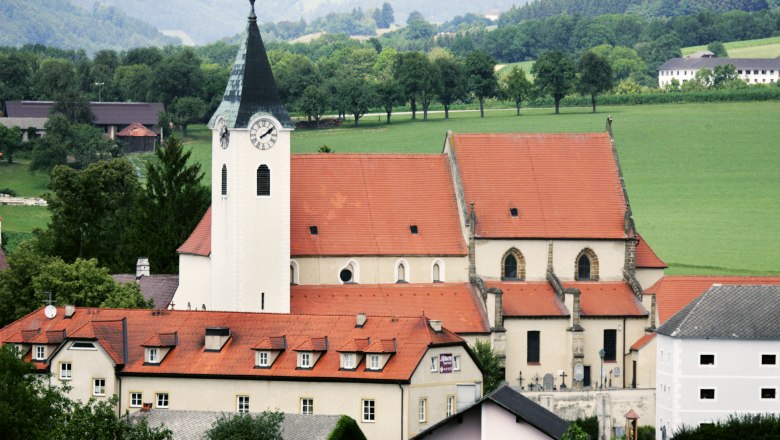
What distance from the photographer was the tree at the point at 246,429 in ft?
240

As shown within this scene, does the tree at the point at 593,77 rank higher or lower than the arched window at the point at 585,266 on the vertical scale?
higher

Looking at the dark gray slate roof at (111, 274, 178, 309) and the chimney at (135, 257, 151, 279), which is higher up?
the chimney at (135, 257, 151, 279)

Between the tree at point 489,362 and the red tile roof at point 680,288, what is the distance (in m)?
8.42

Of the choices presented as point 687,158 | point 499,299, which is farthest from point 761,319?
point 687,158

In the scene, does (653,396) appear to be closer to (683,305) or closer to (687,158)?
(683,305)

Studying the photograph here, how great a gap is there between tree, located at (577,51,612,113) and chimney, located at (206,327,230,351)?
374ft

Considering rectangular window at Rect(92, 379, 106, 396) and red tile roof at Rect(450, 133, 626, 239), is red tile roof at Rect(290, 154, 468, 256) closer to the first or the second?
red tile roof at Rect(450, 133, 626, 239)

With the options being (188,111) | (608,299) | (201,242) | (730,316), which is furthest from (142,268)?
(188,111)

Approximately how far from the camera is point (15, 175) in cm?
16925

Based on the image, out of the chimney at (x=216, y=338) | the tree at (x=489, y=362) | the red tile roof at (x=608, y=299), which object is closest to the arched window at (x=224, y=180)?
the chimney at (x=216, y=338)

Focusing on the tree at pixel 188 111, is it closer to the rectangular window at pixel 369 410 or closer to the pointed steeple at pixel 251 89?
the pointed steeple at pixel 251 89

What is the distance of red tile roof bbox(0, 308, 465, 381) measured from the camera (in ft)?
266

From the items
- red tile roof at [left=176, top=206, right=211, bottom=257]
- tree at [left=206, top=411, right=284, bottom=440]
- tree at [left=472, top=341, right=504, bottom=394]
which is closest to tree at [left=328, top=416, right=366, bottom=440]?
tree at [left=206, top=411, right=284, bottom=440]

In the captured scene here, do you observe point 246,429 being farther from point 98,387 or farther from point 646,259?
point 646,259
